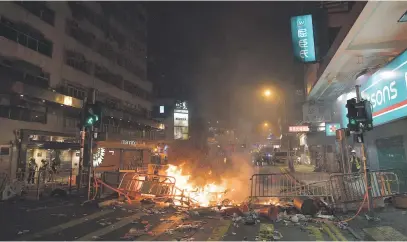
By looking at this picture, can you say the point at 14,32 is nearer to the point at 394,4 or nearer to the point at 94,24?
the point at 94,24

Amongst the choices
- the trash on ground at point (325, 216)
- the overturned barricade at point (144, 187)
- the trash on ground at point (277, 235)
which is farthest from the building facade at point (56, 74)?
the trash on ground at point (325, 216)

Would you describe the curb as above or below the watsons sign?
below

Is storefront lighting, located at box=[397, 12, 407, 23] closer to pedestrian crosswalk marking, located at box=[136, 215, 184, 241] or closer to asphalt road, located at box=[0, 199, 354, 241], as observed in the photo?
asphalt road, located at box=[0, 199, 354, 241]

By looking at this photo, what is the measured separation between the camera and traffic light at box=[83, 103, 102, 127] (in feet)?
32.6

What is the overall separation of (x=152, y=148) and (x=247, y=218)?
36.0m

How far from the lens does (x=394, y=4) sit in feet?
23.2

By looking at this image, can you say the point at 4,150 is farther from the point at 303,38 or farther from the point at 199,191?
the point at 303,38

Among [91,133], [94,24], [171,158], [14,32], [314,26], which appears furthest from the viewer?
[171,158]

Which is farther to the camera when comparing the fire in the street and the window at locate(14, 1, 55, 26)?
the window at locate(14, 1, 55, 26)

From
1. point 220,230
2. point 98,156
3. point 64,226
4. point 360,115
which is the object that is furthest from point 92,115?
point 98,156

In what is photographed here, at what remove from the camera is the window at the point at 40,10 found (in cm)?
2103

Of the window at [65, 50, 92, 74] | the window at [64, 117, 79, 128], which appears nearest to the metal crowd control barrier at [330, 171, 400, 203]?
the window at [64, 117, 79, 128]

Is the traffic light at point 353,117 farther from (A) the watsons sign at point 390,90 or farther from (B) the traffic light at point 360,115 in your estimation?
(A) the watsons sign at point 390,90

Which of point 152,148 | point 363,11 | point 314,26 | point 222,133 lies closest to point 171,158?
point 152,148
